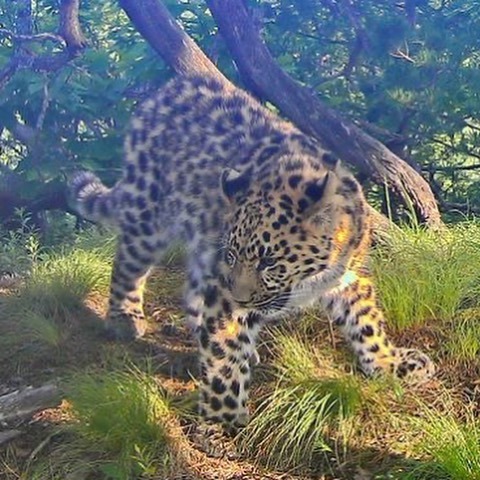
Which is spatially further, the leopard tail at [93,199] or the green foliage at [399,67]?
the green foliage at [399,67]

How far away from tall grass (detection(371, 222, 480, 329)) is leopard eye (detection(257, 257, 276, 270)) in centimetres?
113

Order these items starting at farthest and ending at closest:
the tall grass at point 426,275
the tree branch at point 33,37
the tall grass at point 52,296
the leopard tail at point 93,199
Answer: the tree branch at point 33,37 → the leopard tail at point 93,199 → the tall grass at point 52,296 → the tall grass at point 426,275

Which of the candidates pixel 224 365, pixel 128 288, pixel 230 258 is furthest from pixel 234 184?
pixel 128 288

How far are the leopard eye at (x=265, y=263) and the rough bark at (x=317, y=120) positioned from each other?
8.28 ft

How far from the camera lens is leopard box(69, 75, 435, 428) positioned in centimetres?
366

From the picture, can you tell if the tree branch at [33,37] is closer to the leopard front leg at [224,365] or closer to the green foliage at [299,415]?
the leopard front leg at [224,365]

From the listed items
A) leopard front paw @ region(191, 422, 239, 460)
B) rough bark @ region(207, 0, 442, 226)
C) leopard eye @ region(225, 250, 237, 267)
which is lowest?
leopard front paw @ region(191, 422, 239, 460)

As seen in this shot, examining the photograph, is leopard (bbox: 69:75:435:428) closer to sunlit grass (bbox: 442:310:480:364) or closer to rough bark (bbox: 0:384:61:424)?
sunlit grass (bbox: 442:310:480:364)

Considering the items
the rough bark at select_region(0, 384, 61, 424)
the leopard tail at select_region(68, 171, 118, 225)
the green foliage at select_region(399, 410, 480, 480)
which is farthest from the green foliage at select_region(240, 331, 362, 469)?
the leopard tail at select_region(68, 171, 118, 225)

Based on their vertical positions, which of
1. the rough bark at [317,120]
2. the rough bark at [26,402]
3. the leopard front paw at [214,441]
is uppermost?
the rough bark at [317,120]

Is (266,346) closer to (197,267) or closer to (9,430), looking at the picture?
(197,267)

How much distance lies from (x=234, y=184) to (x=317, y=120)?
7.83 feet

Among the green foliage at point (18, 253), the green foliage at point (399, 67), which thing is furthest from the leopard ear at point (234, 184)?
the green foliage at point (399, 67)

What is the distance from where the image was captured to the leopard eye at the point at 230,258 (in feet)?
12.2
